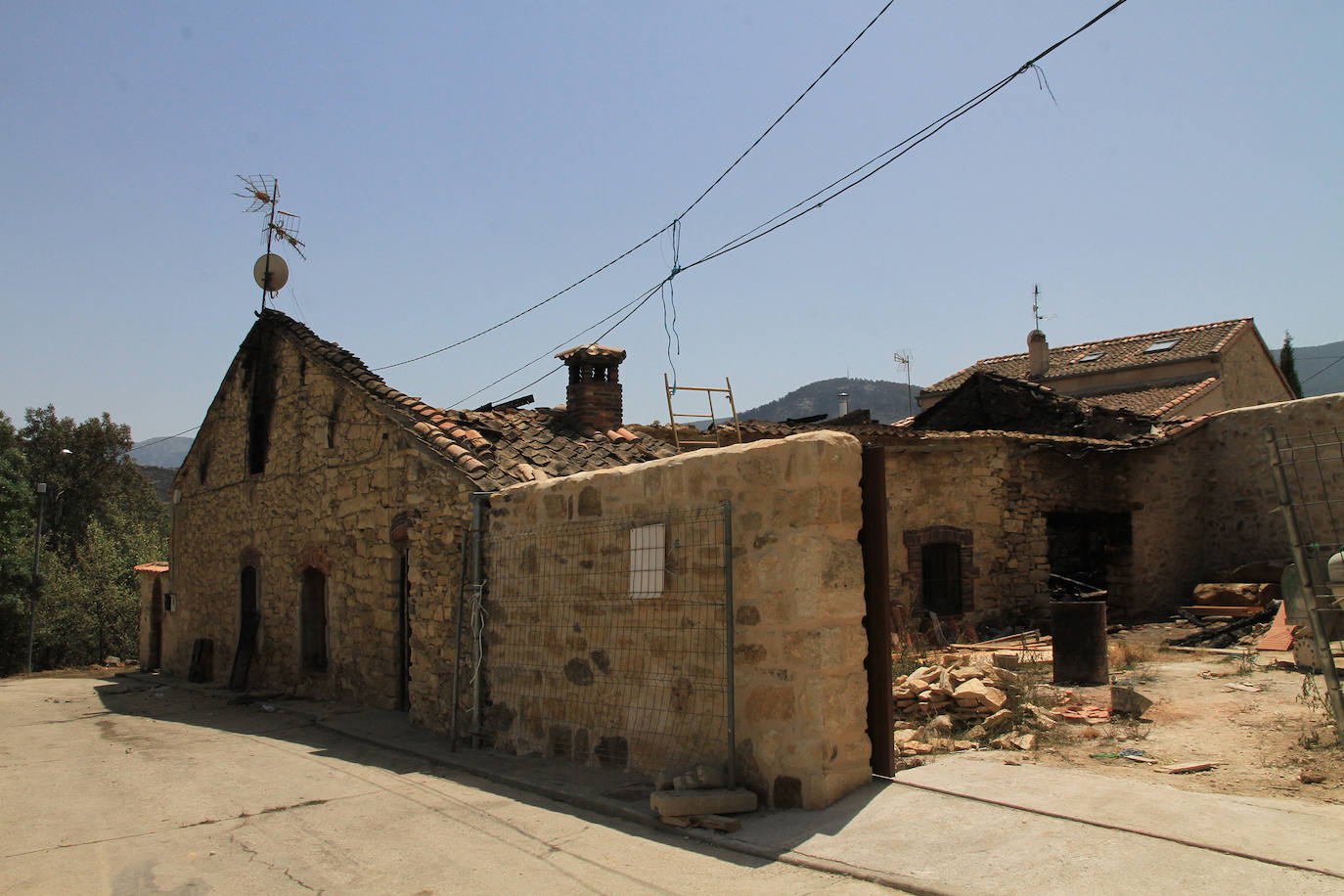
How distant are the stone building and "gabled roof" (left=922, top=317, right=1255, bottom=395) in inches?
0.9

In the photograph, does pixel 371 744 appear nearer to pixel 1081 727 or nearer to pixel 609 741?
pixel 609 741

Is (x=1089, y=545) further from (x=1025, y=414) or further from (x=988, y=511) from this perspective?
(x=1025, y=414)

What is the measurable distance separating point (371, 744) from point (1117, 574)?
42.4ft

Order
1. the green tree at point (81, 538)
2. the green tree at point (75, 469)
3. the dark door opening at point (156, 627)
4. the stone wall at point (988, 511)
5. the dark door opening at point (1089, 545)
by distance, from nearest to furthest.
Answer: the stone wall at point (988, 511) < the dark door opening at point (1089, 545) < the dark door opening at point (156, 627) < the green tree at point (81, 538) < the green tree at point (75, 469)

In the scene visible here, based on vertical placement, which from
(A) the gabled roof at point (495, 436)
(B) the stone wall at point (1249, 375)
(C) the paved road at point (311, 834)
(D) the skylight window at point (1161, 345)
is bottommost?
(C) the paved road at point (311, 834)

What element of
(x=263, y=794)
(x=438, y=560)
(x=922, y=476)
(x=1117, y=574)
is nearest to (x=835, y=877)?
(x=263, y=794)

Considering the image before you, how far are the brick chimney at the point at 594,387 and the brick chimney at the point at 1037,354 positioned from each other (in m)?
17.5

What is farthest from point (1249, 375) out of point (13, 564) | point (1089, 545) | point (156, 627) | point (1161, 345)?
point (13, 564)

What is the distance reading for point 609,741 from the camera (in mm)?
6785

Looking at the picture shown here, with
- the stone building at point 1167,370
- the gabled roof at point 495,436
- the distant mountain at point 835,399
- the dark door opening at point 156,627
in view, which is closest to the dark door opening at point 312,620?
the gabled roof at point 495,436

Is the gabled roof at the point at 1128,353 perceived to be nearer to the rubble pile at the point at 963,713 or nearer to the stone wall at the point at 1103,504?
the stone wall at the point at 1103,504

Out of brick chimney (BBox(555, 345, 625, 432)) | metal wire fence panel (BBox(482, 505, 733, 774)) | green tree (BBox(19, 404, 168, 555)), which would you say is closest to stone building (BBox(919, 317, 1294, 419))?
brick chimney (BBox(555, 345, 625, 432))

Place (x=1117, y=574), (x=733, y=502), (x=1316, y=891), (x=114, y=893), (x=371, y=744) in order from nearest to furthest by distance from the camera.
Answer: (x=1316, y=891), (x=114, y=893), (x=733, y=502), (x=371, y=744), (x=1117, y=574)

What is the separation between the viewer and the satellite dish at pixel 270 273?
53.2 feet
